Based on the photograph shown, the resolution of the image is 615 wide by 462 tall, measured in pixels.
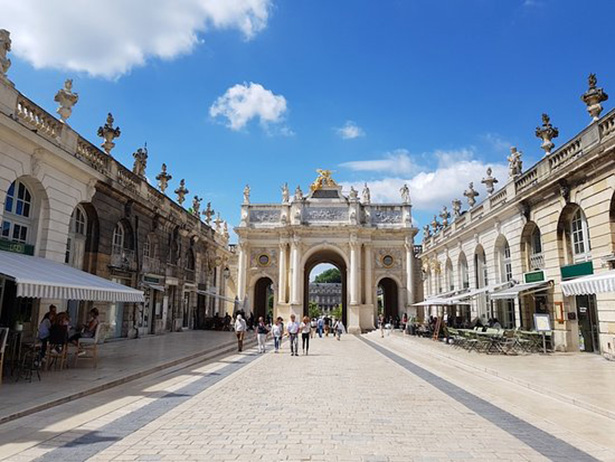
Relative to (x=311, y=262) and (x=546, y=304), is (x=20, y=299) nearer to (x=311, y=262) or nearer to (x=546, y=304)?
(x=546, y=304)

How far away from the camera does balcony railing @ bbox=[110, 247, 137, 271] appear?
17188 mm

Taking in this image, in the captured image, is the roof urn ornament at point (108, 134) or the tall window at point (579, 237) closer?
the tall window at point (579, 237)

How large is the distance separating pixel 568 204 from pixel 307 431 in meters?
13.0

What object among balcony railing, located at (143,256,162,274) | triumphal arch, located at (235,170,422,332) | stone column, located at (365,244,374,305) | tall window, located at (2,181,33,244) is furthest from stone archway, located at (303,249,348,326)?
tall window, located at (2,181,33,244)

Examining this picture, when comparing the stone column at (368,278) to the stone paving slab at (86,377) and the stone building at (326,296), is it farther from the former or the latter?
the stone building at (326,296)

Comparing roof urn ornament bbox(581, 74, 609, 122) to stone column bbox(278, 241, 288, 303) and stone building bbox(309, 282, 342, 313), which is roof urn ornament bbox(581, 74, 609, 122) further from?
stone building bbox(309, 282, 342, 313)

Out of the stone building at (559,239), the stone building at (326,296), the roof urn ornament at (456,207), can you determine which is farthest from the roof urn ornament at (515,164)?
the stone building at (326,296)

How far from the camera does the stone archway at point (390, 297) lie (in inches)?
1571

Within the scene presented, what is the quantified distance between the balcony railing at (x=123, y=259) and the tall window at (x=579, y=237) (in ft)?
54.6

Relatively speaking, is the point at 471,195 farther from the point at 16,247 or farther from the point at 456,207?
the point at 16,247

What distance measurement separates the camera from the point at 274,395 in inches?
318

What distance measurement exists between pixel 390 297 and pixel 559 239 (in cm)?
2698

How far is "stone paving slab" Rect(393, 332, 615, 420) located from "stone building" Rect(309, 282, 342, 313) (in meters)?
90.5

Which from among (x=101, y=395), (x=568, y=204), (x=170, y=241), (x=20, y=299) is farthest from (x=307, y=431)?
(x=170, y=241)
